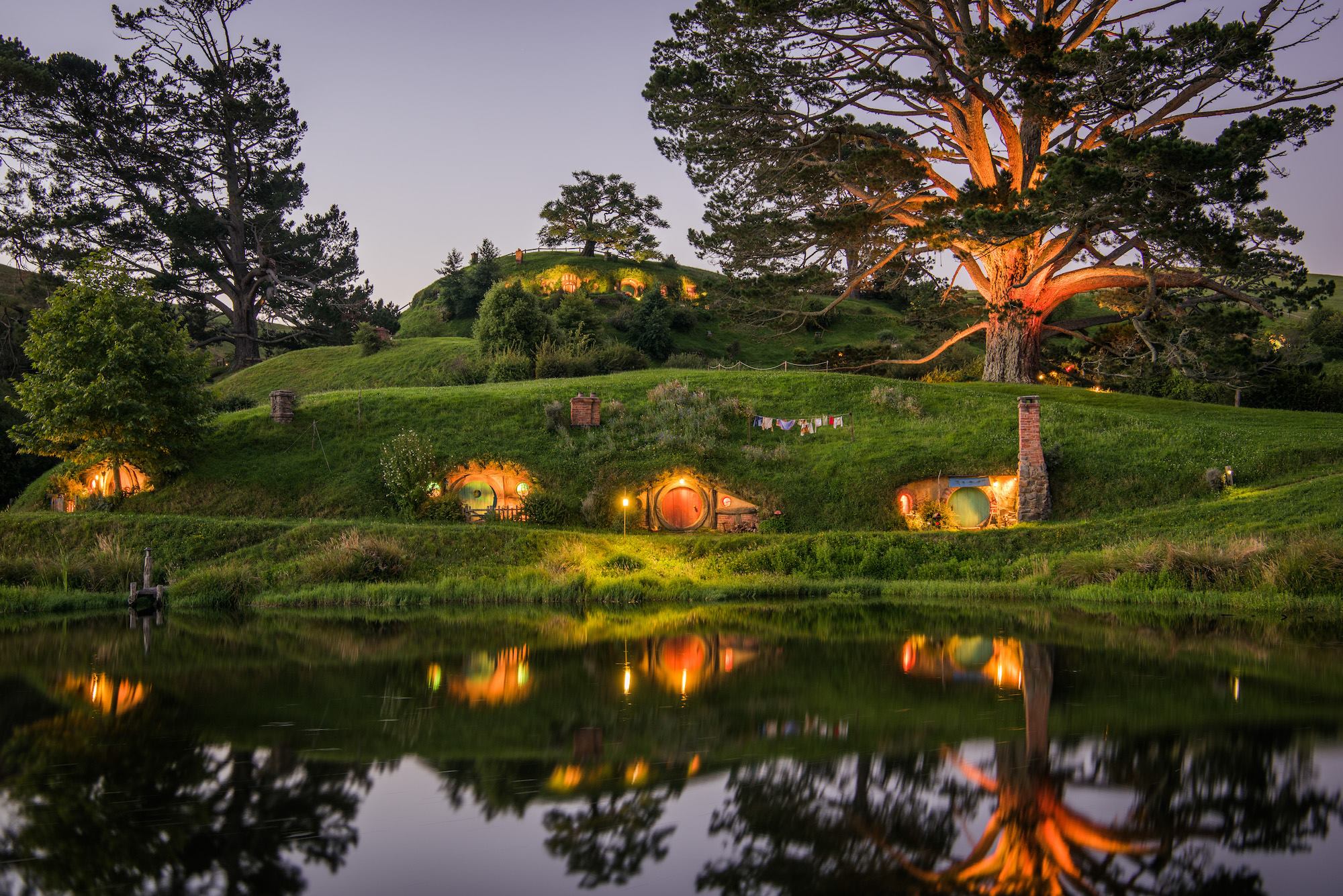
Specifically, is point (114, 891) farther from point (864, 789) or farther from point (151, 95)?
point (151, 95)

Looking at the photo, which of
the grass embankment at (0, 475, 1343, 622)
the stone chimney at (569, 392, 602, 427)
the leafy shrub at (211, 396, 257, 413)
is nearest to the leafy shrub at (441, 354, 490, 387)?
the leafy shrub at (211, 396, 257, 413)

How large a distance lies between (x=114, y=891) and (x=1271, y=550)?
70.8ft

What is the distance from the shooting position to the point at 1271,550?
19.6 metres

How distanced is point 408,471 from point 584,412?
758cm

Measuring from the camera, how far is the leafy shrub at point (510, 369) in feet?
157

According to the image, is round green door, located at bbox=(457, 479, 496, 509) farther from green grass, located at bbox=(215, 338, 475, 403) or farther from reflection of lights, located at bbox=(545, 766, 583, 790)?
reflection of lights, located at bbox=(545, 766, 583, 790)

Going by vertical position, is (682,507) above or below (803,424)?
below

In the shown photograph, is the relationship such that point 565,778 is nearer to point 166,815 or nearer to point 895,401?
point 166,815

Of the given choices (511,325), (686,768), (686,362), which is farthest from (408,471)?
(686,362)

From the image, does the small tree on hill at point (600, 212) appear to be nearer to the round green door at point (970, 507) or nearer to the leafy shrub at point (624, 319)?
the leafy shrub at point (624, 319)

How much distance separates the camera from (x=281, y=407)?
36.0 meters

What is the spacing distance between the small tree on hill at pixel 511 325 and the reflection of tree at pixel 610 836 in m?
44.7

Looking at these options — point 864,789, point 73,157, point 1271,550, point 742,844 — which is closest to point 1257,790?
point 864,789

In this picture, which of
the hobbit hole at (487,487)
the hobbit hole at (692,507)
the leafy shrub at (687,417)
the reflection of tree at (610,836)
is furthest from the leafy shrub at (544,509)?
the reflection of tree at (610,836)
